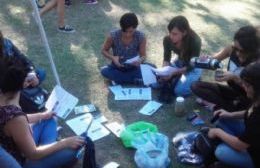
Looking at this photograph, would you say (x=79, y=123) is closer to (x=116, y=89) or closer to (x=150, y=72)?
(x=116, y=89)

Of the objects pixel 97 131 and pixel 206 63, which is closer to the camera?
pixel 97 131

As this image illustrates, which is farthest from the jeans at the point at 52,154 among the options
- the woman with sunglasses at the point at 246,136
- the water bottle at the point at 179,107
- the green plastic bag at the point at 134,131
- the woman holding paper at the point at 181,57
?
the woman holding paper at the point at 181,57

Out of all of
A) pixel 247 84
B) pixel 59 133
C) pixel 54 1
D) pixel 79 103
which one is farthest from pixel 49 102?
pixel 54 1

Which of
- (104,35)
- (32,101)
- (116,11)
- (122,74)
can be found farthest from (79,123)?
(116,11)

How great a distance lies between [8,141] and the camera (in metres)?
3.00

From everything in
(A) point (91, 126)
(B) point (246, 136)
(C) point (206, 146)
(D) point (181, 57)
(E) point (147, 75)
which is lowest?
(A) point (91, 126)

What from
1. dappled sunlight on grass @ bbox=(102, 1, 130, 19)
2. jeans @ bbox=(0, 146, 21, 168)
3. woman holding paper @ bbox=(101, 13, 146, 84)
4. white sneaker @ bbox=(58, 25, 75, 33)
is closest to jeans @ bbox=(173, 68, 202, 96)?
woman holding paper @ bbox=(101, 13, 146, 84)

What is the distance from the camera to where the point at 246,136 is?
130 inches

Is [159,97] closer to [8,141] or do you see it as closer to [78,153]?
[78,153]

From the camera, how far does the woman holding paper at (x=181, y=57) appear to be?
4734 millimetres

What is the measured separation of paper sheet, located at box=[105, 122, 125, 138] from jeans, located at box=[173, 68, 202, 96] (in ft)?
2.93

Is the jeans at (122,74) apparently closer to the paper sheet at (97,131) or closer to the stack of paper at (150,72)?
the stack of paper at (150,72)

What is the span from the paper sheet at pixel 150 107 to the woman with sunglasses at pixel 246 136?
1.05 meters

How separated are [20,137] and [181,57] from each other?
8.50 ft
